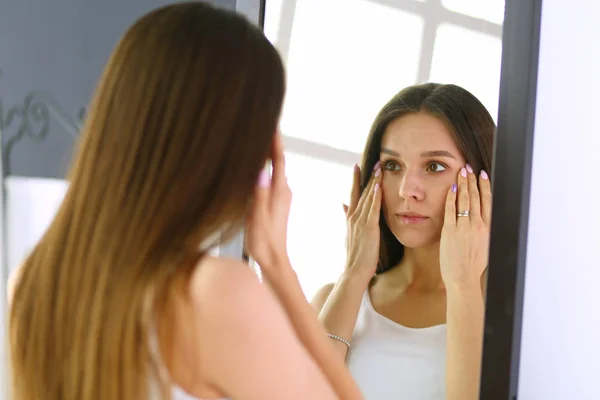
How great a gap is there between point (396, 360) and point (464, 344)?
0.23 ft

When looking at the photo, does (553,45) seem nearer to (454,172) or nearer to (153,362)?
(454,172)

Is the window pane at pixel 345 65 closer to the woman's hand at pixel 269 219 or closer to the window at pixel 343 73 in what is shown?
the window at pixel 343 73

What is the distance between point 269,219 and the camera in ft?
2.30

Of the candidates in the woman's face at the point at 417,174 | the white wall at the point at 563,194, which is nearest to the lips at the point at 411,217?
the woman's face at the point at 417,174

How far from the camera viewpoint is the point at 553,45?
2.33ft

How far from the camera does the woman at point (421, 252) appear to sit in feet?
2.36

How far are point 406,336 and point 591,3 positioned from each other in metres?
0.37

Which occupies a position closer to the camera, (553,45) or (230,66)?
(230,66)

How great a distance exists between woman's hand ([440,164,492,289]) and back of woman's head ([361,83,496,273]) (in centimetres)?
2

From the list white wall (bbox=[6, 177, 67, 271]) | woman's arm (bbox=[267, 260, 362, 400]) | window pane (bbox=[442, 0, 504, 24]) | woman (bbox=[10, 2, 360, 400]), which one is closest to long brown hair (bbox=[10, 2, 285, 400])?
woman (bbox=[10, 2, 360, 400])

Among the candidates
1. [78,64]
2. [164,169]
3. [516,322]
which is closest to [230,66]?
[164,169]

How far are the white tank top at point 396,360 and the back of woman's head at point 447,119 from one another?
7 cm

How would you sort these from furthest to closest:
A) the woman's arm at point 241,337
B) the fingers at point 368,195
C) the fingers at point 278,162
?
the fingers at point 368,195 < the fingers at point 278,162 < the woman's arm at point 241,337

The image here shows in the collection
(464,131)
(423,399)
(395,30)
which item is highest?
(395,30)
